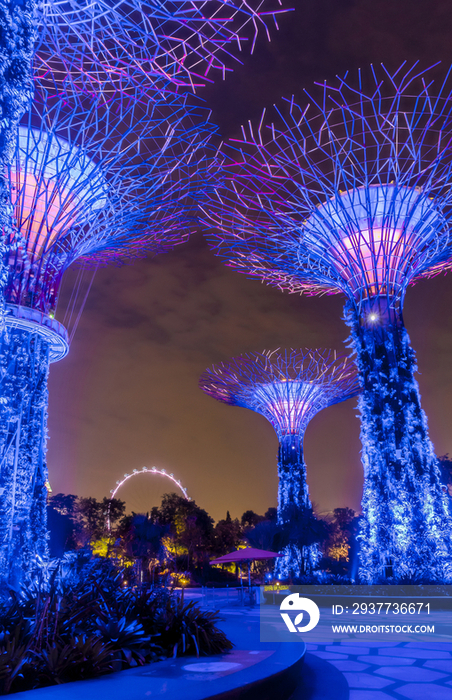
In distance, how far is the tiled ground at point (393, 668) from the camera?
5.70m

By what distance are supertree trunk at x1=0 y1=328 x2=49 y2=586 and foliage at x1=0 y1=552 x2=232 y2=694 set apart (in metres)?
5.76

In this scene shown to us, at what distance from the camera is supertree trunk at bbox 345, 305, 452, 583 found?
15641 mm

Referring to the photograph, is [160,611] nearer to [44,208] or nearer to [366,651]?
A: [366,651]

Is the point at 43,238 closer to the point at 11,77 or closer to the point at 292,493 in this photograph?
the point at 11,77

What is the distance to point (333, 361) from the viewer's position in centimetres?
3488

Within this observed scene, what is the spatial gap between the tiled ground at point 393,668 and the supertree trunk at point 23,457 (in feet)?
26.1

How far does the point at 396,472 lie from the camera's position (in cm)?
1662

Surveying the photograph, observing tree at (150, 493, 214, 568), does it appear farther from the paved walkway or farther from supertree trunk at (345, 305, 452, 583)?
the paved walkway

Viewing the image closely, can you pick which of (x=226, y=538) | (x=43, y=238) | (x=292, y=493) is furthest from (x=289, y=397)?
(x=226, y=538)

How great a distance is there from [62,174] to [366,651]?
1478 centimetres

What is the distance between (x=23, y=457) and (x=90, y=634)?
8862mm

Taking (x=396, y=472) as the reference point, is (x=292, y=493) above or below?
above

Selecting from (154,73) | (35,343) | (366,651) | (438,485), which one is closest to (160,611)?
(366,651)

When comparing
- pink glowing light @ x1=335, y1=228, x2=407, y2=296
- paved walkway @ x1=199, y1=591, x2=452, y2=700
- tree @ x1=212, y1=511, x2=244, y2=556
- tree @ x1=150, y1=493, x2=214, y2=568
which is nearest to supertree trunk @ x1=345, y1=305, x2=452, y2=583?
pink glowing light @ x1=335, y1=228, x2=407, y2=296
